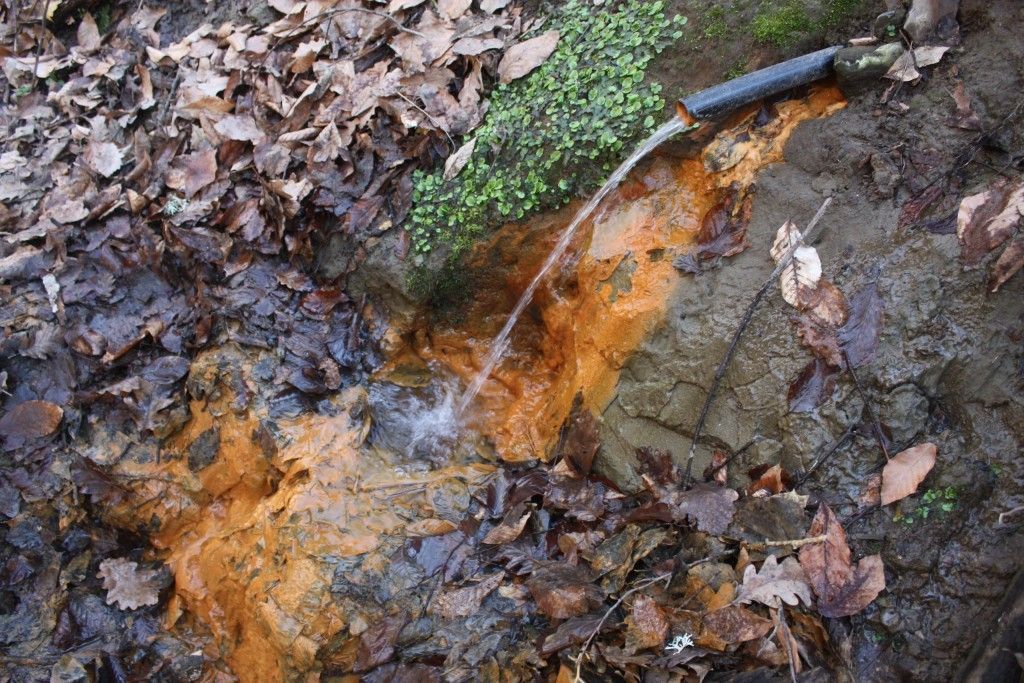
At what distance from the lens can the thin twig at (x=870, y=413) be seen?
109 inches

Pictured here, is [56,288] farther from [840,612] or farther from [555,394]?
[840,612]

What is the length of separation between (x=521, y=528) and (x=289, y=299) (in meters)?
2.09

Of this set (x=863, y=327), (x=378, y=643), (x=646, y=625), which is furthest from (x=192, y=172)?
(x=863, y=327)

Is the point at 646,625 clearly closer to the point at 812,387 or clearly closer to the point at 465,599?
the point at 465,599

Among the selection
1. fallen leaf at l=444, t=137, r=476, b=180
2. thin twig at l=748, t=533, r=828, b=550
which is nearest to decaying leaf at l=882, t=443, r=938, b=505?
thin twig at l=748, t=533, r=828, b=550

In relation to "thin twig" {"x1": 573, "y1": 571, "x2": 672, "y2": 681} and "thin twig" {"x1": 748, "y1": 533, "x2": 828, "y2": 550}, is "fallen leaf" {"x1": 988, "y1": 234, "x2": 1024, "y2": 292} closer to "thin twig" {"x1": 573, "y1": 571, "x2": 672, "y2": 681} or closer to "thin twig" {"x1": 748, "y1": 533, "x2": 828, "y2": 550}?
"thin twig" {"x1": 748, "y1": 533, "x2": 828, "y2": 550}

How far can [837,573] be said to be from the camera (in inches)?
104

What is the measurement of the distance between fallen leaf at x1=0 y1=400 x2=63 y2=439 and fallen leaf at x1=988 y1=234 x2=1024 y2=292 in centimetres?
459

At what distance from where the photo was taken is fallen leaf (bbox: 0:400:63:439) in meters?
3.89

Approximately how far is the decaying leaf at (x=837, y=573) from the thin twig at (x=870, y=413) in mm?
353

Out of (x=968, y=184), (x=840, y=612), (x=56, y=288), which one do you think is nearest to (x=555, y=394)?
(x=840, y=612)

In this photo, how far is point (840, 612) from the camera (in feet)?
8.43

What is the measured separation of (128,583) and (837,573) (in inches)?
140

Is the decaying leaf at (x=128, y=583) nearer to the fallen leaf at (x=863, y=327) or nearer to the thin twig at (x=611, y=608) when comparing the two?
the thin twig at (x=611, y=608)
